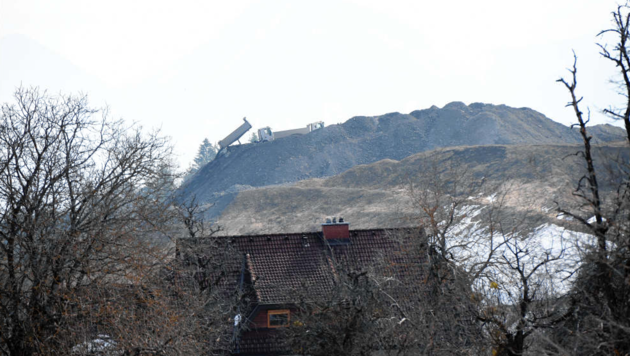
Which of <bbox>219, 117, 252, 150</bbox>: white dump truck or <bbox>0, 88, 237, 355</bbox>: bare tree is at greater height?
<bbox>219, 117, 252, 150</bbox>: white dump truck

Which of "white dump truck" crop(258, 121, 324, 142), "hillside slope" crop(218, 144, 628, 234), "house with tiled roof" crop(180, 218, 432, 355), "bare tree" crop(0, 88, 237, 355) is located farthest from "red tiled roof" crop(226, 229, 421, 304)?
"white dump truck" crop(258, 121, 324, 142)

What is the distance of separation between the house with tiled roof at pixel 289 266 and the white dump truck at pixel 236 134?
76.4 meters

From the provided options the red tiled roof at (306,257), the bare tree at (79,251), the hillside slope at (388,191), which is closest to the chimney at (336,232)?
the red tiled roof at (306,257)

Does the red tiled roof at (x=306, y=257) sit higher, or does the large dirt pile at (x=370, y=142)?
the large dirt pile at (x=370, y=142)

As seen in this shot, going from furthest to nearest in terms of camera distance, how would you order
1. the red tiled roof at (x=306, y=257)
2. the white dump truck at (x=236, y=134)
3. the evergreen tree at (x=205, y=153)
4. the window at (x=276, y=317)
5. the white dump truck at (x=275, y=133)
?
the evergreen tree at (x=205, y=153) < the white dump truck at (x=275, y=133) < the white dump truck at (x=236, y=134) < the red tiled roof at (x=306, y=257) < the window at (x=276, y=317)

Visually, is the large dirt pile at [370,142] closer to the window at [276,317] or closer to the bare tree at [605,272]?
the window at [276,317]

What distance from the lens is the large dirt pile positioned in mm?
101562

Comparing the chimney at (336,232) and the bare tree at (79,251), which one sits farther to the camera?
the chimney at (336,232)

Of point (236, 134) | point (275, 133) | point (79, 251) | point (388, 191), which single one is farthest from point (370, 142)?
point (79, 251)

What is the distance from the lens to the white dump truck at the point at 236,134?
4159 inches

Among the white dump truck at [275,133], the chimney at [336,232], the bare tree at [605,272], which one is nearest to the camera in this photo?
the bare tree at [605,272]

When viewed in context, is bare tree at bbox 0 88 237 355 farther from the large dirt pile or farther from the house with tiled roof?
the large dirt pile

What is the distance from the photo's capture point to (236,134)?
10850cm

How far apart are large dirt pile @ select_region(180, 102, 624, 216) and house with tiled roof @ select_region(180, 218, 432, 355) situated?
214ft
